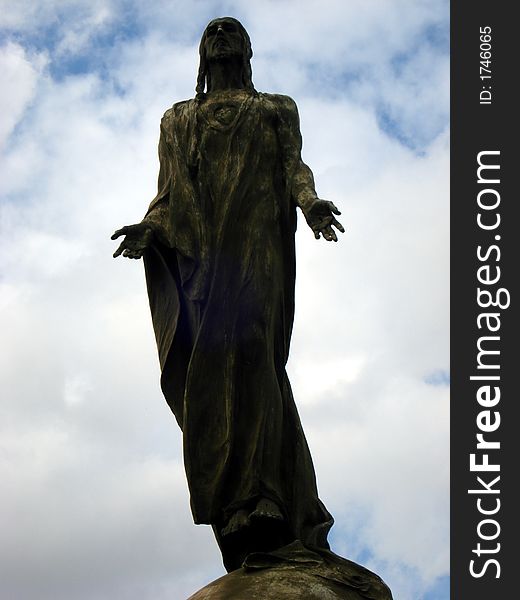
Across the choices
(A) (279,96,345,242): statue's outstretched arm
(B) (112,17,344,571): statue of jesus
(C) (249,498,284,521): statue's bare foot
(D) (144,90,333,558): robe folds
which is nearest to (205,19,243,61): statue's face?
(B) (112,17,344,571): statue of jesus

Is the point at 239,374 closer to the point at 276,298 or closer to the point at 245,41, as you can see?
the point at 276,298

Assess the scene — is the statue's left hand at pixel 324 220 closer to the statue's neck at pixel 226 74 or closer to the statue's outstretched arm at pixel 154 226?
the statue's outstretched arm at pixel 154 226

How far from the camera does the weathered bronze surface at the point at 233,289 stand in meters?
10.1

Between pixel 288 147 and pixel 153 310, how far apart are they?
5.36 feet

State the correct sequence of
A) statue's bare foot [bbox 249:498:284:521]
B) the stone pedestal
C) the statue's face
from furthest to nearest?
the statue's face
statue's bare foot [bbox 249:498:284:521]
the stone pedestal

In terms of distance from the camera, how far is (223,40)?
1101 centimetres

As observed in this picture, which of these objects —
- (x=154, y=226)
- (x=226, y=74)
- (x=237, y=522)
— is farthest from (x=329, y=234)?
(x=237, y=522)

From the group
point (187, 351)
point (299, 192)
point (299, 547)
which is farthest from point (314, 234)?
point (299, 547)

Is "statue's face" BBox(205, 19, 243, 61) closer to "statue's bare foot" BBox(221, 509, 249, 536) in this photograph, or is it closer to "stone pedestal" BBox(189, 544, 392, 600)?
"statue's bare foot" BBox(221, 509, 249, 536)

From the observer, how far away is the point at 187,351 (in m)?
10.6

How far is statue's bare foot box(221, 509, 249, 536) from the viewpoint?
9821 mm

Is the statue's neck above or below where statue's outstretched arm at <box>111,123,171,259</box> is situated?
above

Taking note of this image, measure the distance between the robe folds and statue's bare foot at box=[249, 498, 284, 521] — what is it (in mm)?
72

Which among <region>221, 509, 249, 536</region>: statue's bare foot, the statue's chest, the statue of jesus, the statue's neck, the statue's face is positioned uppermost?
the statue's face
